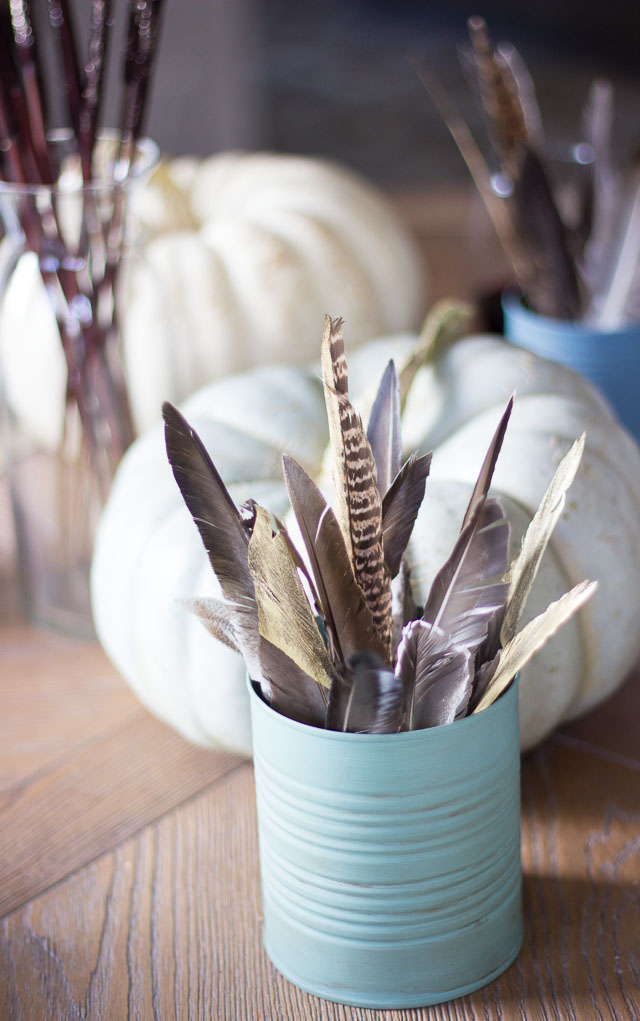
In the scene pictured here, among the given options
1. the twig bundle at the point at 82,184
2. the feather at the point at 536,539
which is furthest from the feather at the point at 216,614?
the twig bundle at the point at 82,184

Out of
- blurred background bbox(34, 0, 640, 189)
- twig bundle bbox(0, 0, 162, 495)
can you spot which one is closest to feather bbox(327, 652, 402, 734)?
twig bundle bbox(0, 0, 162, 495)

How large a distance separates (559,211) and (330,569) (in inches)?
21.9

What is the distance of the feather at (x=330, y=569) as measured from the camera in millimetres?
Answer: 407

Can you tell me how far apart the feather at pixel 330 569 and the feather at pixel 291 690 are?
0.02m

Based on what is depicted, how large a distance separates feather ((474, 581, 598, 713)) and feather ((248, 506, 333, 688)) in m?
0.06

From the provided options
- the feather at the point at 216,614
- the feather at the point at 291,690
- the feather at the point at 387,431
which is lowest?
the feather at the point at 291,690

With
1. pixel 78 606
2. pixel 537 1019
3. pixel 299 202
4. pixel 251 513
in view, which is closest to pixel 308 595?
pixel 251 513

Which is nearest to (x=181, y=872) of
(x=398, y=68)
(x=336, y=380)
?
(x=336, y=380)

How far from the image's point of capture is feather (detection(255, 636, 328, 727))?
410 mm

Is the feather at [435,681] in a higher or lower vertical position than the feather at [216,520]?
lower

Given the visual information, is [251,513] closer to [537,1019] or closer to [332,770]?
[332,770]

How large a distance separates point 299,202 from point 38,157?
1.18ft

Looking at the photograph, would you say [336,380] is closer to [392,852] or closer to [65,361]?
[392,852]

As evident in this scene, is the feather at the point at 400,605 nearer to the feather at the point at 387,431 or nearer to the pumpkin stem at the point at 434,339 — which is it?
the feather at the point at 387,431
